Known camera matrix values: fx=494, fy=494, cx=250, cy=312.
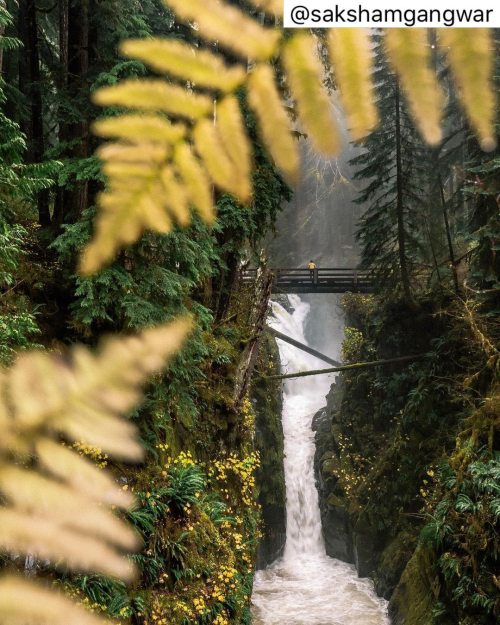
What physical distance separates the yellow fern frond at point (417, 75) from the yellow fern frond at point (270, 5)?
151mm

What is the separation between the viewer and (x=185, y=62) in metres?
0.39

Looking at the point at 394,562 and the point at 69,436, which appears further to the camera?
the point at 394,562

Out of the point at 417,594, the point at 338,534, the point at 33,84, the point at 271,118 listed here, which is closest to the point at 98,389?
the point at 271,118

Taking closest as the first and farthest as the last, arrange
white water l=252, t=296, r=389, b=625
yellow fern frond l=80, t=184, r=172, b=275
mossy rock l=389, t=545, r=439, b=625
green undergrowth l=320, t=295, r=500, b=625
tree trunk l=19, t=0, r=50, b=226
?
yellow fern frond l=80, t=184, r=172, b=275, green undergrowth l=320, t=295, r=500, b=625, tree trunk l=19, t=0, r=50, b=226, mossy rock l=389, t=545, r=439, b=625, white water l=252, t=296, r=389, b=625

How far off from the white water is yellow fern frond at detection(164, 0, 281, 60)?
35.1 ft

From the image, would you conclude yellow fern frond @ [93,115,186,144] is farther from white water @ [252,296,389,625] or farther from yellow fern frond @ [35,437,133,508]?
white water @ [252,296,389,625]

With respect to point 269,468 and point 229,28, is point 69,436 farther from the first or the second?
point 269,468

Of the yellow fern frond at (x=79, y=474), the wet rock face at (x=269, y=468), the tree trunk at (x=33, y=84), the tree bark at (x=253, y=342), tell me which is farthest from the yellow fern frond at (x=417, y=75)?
the wet rock face at (x=269, y=468)

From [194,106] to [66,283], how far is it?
593 cm

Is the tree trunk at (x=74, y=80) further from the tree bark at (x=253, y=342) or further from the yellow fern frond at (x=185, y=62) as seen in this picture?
the yellow fern frond at (x=185, y=62)

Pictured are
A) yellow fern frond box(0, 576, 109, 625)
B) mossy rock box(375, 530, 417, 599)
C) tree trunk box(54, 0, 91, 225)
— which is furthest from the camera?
mossy rock box(375, 530, 417, 599)

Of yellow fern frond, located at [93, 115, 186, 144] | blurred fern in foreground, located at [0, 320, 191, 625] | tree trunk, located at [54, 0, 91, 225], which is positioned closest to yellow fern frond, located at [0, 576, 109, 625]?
blurred fern in foreground, located at [0, 320, 191, 625]

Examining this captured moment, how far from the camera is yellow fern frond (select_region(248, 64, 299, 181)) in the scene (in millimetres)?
396

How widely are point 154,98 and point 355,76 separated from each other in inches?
6.2
